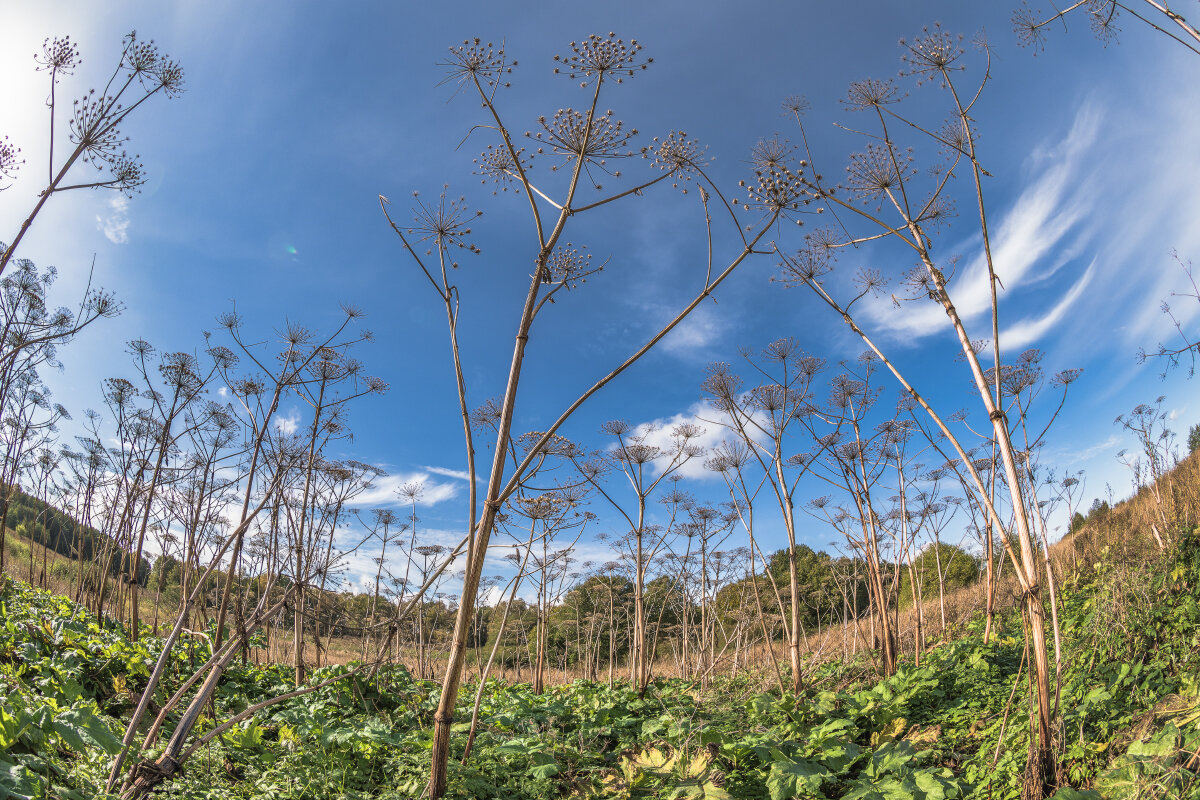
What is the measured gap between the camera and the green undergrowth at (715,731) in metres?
2.83

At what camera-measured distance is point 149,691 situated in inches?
107

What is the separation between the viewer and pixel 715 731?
4145mm

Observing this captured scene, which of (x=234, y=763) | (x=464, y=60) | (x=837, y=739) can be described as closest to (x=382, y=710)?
(x=234, y=763)

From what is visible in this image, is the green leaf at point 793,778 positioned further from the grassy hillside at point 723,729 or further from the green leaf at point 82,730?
the green leaf at point 82,730

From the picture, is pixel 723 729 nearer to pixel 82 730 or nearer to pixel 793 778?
pixel 793 778

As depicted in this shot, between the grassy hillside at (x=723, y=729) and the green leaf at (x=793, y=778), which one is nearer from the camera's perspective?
the grassy hillside at (x=723, y=729)

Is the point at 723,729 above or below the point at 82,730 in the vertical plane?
below

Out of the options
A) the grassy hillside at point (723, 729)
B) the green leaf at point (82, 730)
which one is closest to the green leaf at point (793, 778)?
the grassy hillside at point (723, 729)

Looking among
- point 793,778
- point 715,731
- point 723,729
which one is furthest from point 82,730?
point 723,729

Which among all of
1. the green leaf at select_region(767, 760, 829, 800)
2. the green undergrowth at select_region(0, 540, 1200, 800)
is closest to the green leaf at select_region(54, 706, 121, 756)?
the green undergrowth at select_region(0, 540, 1200, 800)

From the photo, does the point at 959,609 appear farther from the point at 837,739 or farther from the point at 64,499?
the point at 64,499

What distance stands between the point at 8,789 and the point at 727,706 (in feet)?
17.5

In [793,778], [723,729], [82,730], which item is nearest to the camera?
[82,730]

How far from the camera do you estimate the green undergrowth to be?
2.83m
